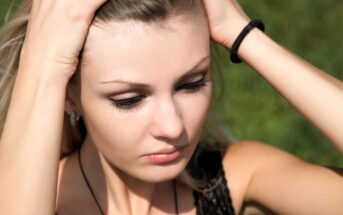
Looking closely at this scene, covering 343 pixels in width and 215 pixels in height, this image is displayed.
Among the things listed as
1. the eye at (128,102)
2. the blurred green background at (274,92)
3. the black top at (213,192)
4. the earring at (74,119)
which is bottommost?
the blurred green background at (274,92)

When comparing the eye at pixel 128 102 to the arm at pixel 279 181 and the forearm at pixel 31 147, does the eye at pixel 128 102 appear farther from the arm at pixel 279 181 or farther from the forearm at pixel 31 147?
the arm at pixel 279 181

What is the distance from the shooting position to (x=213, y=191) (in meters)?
3.41

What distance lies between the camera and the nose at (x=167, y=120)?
8.81ft

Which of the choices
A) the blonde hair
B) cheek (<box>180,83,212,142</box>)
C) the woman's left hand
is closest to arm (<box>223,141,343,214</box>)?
the blonde hair

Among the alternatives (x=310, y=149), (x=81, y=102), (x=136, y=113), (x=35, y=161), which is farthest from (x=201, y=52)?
(x=310, y=149)

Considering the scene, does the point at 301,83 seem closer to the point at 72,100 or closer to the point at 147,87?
the point at 147,87

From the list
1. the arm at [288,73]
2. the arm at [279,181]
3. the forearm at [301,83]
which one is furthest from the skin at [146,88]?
the arm at [279,181]

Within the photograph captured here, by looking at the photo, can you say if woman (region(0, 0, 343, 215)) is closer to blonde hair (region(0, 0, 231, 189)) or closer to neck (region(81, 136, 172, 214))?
blonde hair (region(0, 0, 231, 189))

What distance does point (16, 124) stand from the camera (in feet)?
8.94

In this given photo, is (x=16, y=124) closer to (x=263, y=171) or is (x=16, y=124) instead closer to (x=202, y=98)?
(x=202, y=98)

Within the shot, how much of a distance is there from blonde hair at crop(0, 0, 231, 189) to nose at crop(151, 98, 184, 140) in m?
0.33

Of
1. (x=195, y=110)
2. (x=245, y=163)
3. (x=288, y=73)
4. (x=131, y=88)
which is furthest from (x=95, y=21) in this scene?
(x=245, y=163)

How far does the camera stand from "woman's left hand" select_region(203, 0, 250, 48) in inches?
115

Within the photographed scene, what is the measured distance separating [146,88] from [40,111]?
41 centimetres
